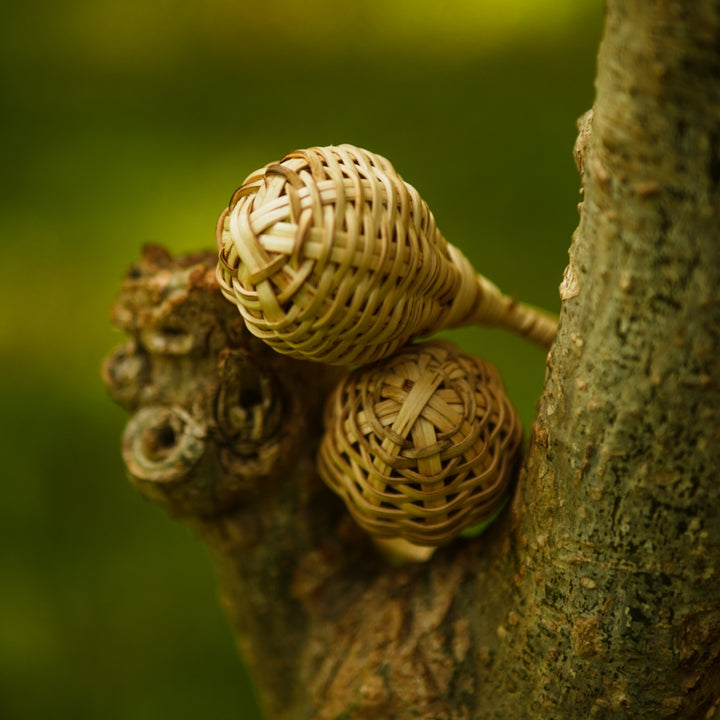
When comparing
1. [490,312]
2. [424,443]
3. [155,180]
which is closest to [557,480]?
[424,443]

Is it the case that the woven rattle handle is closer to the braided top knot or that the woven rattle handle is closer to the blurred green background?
the braided top knot

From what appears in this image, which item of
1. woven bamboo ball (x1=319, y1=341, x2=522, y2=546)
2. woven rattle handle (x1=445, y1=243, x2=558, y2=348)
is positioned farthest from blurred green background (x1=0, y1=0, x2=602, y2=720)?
woven bamboo ball (x1=319, y1=341, x2=522, y2=546)

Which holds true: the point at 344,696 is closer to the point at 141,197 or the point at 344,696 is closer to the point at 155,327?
the point at 155,327

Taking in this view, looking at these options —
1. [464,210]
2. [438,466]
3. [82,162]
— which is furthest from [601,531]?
[82,162]

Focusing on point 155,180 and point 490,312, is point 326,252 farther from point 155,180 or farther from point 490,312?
point 155,180

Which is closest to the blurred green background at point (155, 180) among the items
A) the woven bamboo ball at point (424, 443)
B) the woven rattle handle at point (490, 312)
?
the woven rattle handle at point (490, 312)
